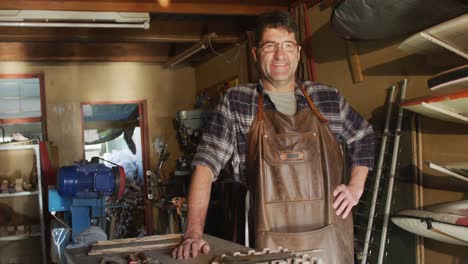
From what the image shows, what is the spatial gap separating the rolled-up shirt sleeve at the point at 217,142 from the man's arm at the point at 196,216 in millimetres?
37

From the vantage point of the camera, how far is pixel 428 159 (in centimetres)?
332

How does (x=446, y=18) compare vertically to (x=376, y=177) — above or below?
above

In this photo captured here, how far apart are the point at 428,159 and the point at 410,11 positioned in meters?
0.98

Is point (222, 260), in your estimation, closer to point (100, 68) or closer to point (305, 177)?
point (305, 177)

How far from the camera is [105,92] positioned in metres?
7.71

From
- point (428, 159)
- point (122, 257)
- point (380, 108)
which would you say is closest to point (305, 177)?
point (122, 257)

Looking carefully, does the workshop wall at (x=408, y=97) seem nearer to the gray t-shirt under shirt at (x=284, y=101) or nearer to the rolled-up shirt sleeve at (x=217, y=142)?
the gray t-shirt under shirt at (x=284, y=101)

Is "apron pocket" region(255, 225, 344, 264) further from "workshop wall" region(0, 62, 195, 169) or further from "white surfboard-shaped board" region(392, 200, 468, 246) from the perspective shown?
"workshop wall" region(0, 62, 195, 169)

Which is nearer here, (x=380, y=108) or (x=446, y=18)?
(x=446, y=18)

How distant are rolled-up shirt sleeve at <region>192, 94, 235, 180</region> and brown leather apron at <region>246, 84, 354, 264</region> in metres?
0.10

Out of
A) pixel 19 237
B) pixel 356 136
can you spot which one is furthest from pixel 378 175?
pixel 19 237

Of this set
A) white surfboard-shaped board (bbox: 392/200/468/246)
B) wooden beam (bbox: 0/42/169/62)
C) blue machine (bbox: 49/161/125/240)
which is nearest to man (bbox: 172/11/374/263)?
white surfboard-shaped board (bbox: 392/200/468/246)

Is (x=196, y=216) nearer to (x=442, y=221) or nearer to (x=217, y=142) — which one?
(x=217, y=142)

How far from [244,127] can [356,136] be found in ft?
1.85
